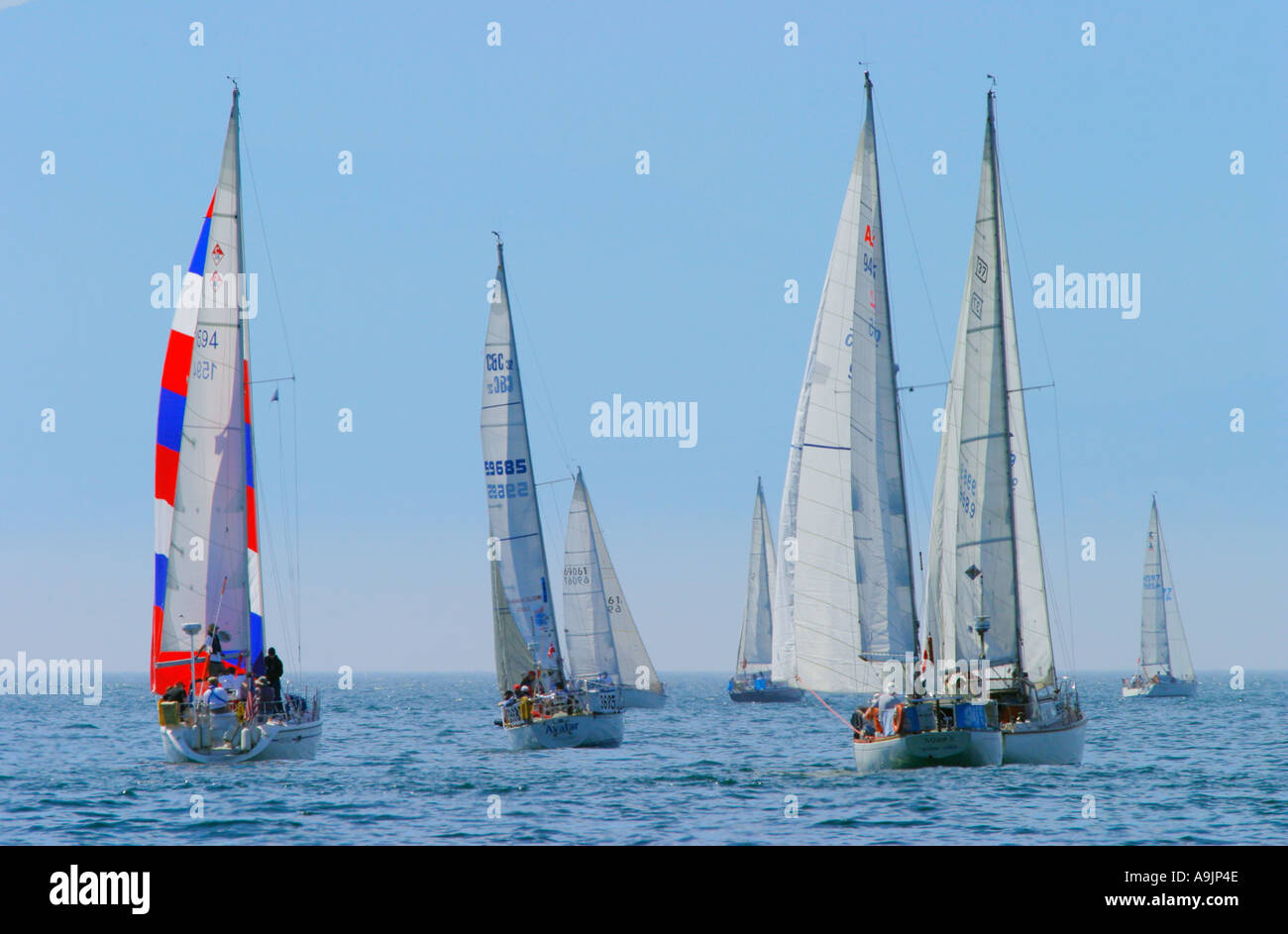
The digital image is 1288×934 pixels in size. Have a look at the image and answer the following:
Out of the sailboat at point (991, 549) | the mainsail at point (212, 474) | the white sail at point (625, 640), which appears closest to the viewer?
the sailboat at point (991, 549)

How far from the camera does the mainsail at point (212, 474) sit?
34969 millimetres

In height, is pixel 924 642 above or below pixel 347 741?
above

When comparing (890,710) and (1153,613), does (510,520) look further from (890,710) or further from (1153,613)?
(1153,613)

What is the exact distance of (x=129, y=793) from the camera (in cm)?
3041

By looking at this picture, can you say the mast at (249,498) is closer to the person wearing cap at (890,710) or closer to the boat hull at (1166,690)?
the person wearing cap at (890,710)

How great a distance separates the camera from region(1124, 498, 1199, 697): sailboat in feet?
314

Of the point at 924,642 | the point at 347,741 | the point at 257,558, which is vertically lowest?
the point at 347,741

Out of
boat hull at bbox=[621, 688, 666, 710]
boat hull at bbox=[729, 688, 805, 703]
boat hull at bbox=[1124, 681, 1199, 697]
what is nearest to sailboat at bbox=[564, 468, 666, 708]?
boat hull at bbox=[621, 688, 666, 710]

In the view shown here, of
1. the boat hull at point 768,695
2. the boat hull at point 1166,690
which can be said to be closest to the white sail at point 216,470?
the boat hull at point 768,695
